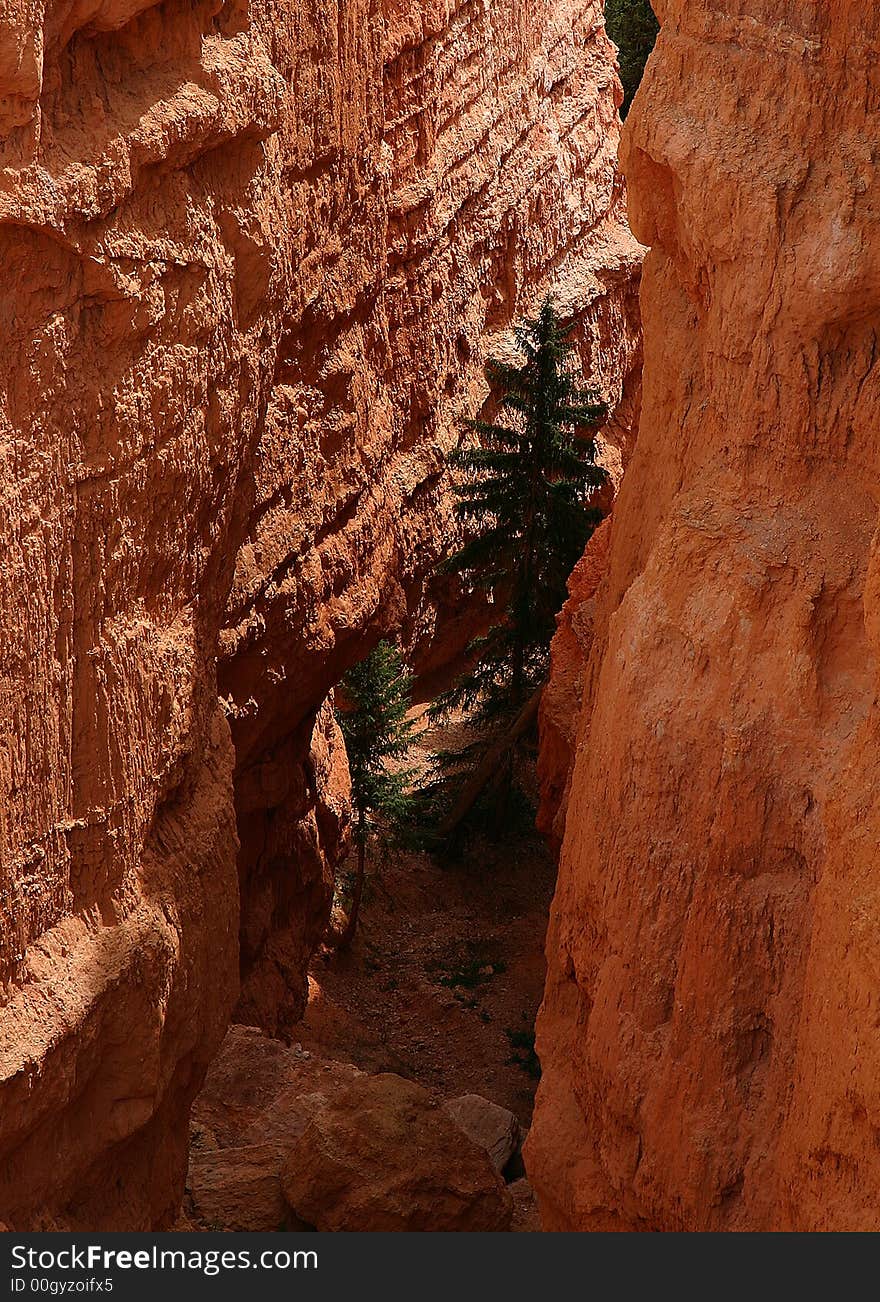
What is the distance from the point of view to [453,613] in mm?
17031

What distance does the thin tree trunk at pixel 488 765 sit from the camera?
15.9m

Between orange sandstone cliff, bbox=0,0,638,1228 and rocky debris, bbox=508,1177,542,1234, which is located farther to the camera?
rocky debris, bbox=508,1177,542,1234

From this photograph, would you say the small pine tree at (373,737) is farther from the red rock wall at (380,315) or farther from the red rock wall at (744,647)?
the red rock wall at (744,647)

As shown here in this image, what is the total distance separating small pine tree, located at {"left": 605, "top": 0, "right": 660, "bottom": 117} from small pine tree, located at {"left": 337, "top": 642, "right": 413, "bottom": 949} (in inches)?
402

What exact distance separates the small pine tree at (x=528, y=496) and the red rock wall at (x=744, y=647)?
807cm

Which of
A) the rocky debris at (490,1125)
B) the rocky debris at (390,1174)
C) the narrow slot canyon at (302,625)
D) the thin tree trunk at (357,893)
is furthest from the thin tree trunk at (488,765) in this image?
the rocky debris at (390,1174)

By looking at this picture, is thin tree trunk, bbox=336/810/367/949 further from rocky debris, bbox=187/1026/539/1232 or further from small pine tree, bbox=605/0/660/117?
small pine tree, bbox=605/0/660/117

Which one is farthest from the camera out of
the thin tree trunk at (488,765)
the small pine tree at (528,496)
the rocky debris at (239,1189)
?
the thin tree trunk at (488,765)

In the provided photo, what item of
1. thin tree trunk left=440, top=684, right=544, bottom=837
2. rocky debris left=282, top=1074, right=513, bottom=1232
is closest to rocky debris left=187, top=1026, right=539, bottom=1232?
rocky debris left=282, top=1074, right=513, bottom=1232

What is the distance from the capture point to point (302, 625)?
1283 cm

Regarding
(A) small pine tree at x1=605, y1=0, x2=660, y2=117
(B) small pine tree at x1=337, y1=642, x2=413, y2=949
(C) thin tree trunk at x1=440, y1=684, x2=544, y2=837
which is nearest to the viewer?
(B) small pine tree at x1=337, y1=642, x2=413, y2=949

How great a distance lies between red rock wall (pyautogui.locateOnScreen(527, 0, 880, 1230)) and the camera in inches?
252

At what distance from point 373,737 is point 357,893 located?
1.67 meters

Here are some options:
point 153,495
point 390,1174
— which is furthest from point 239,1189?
point 153,495
